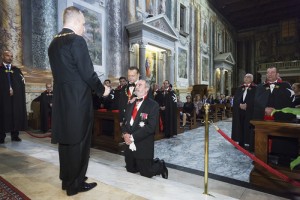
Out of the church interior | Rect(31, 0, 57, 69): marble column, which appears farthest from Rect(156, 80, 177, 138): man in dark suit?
Rect(31, 0, 57, 69): marble column

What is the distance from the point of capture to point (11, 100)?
5141 millimetres

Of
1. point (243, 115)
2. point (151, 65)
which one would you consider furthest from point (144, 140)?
point (151, 65)

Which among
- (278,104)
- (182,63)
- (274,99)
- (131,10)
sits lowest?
(278,104)

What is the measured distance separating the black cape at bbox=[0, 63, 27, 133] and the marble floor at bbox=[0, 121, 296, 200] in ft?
1.98

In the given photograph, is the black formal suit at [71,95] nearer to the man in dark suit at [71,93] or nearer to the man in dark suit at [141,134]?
the man in dark suit at [71,93]

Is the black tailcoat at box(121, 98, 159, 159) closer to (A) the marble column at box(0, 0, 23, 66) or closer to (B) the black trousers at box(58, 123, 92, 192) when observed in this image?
(B) the black trousers at box(58, 123, 92, 192)

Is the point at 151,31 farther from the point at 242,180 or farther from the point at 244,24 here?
the point at 244,24

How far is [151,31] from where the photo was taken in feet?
38.4

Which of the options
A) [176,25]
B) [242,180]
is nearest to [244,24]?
[176,25]

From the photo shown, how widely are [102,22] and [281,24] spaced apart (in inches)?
905

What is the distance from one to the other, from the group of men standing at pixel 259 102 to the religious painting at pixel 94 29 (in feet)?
19.7

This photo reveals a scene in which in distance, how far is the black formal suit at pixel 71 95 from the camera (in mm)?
2041

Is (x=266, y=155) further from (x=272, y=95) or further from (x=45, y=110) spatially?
(x=45, y=110)

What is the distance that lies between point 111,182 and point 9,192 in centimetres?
104
